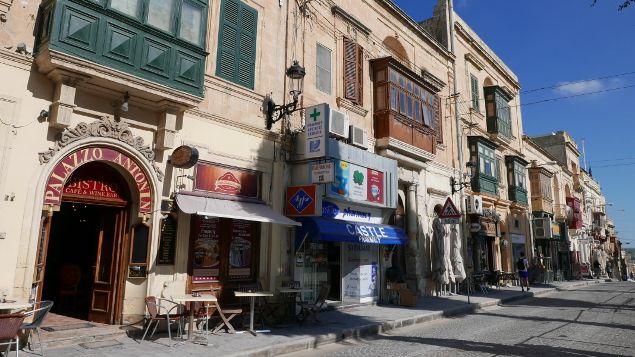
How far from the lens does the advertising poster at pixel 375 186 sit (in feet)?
43.4

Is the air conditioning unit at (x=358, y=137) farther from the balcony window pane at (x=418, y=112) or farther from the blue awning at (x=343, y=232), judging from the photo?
the balcony window pane at (x=418, y=112)

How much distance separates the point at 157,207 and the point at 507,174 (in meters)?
22.3

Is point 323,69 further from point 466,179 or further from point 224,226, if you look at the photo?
point 466,179

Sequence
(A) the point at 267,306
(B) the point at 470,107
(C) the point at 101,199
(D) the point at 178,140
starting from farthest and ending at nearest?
1. (B) the point at 470,107
2. (A) the point at 267,306
3. (D) the point at 178,140
4. (C) the point at 101,199

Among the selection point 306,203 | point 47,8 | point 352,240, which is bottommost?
point 352,240

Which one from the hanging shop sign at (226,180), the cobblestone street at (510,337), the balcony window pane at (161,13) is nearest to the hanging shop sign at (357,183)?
the hanging shop sign at (226,180)

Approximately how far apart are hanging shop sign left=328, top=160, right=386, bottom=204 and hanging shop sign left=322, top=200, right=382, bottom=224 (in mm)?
367

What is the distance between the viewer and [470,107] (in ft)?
71.7

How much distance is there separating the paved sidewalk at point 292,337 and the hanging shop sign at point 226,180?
3.14 meters

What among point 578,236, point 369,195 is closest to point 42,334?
point 369,195

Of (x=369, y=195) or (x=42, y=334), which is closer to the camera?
(x=42, y=334)

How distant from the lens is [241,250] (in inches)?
406

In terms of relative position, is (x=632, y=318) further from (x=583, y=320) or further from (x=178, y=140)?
(x=178, y=140)

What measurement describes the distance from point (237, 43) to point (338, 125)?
3437 millimetres
